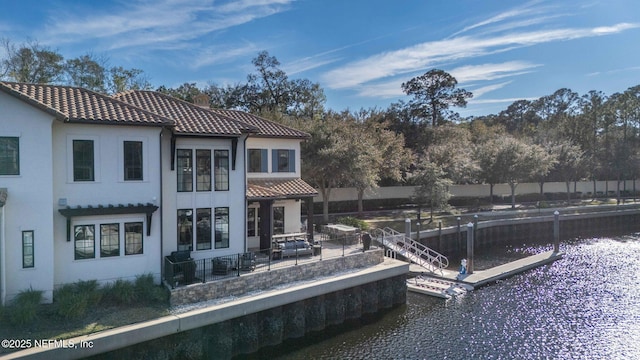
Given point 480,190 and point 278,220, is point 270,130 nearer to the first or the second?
point 278,220

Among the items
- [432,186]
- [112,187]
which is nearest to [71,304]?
[112,187]

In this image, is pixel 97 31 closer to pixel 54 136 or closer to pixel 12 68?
pixel 12 68

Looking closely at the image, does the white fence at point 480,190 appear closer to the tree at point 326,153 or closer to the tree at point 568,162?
the tree at point 568,162

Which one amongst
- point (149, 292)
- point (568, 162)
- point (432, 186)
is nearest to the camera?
point (149, 292)

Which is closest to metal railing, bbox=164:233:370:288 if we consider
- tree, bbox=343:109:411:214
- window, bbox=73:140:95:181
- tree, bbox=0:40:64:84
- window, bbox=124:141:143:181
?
window, bbox=124:141:143:181

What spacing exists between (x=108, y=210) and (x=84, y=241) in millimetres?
1446

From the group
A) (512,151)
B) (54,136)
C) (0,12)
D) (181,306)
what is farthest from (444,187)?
(0,12)

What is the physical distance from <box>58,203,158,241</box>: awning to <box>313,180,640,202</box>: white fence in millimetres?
24000

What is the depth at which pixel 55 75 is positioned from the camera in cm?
4131

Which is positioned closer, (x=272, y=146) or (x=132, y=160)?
(x=132, y=160)

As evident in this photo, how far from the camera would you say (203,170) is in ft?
60.8

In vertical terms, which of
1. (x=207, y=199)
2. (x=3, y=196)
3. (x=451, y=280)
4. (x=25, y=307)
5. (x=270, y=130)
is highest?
(x=270, y=130)

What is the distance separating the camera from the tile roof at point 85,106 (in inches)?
611

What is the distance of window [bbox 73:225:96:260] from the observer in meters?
15.6
